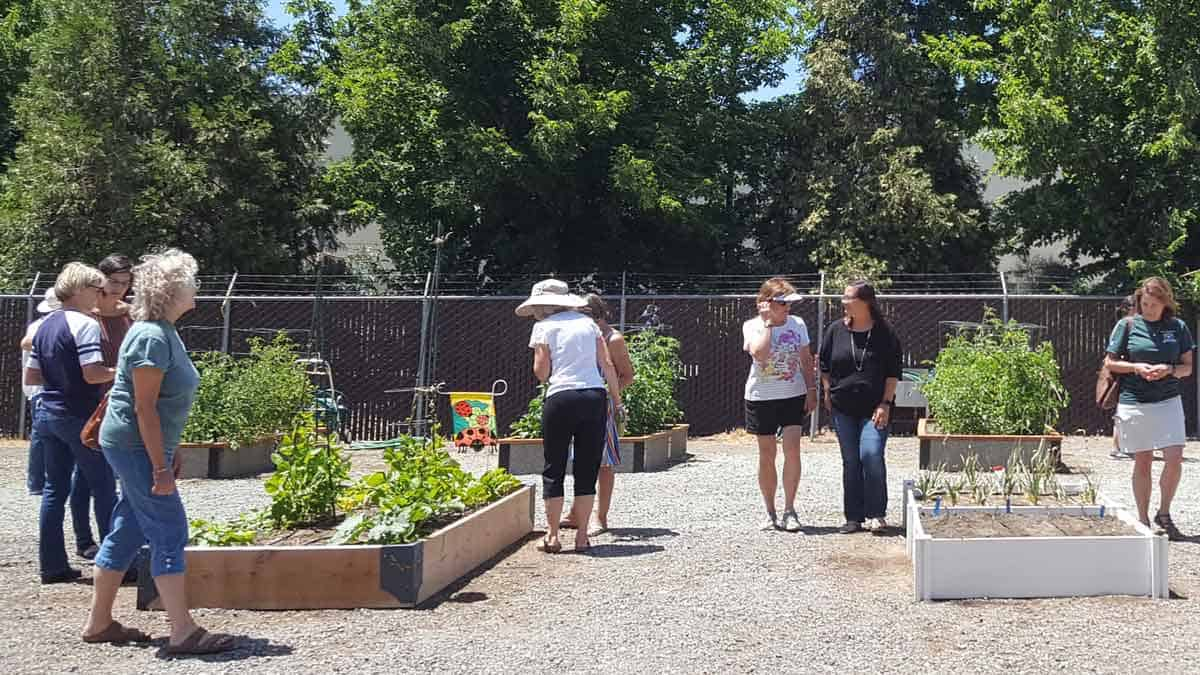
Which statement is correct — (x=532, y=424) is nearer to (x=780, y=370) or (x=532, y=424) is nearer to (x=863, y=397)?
(x=780, y=370)

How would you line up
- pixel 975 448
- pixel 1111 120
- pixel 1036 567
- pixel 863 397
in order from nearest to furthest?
pixel 1036 567, pixel 863 397, pixel 975 448, pixel 1111 120

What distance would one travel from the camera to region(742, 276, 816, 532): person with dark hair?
7676mm

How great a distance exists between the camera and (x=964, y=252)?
70.4ft

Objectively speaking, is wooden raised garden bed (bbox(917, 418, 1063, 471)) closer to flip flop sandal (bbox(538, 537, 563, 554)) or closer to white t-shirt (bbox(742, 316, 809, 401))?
white t-shirt (bbox(742, 316, 809, 401))

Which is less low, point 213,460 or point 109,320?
point 109,320

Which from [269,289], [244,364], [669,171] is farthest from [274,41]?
[244,364]

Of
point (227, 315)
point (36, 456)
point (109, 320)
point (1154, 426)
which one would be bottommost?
point (36, 456)

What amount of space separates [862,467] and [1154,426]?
1.82 m

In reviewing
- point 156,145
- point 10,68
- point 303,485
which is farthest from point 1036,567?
point 10,68

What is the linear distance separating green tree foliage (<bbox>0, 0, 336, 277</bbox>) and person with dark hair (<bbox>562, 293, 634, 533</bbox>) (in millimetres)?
15280

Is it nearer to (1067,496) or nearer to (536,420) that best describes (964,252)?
(536,420)

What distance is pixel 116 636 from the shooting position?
5.19 m

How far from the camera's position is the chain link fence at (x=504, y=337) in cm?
1555

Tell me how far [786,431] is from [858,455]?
50cm
